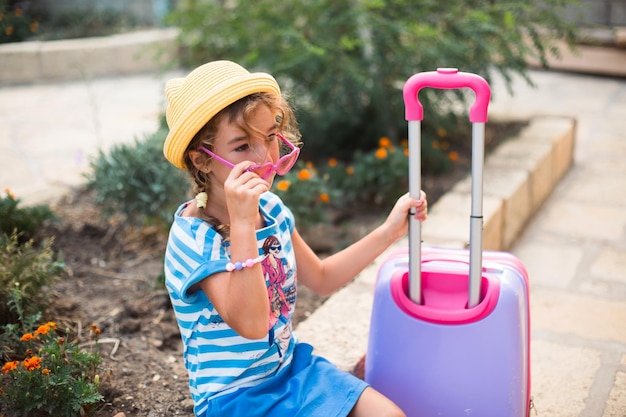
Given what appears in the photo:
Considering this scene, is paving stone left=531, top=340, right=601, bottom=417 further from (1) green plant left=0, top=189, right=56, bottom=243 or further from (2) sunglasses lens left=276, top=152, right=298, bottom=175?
(1) green plant left=0, top=189, right=56, bottom=243

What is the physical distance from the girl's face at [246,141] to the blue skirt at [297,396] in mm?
494

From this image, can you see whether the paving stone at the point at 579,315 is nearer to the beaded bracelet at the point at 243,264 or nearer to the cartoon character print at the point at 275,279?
the cartoon character print at the point at 275,279

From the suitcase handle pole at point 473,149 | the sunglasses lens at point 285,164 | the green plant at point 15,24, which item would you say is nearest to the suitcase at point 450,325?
the suitcase handle pole at point 473,149

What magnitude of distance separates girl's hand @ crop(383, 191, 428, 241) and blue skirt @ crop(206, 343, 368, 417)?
15.2 inches

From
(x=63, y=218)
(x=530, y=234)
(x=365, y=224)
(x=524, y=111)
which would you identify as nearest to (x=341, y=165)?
(x=365, y=224)

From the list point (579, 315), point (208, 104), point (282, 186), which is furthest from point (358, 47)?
point (208, 104)

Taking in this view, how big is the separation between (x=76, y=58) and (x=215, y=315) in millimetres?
5892

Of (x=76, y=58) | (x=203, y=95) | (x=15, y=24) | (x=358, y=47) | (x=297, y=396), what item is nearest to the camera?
(x=203, y=95)

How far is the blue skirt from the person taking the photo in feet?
5.73

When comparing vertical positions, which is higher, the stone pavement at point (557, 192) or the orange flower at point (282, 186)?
the orange flower at point (282, 186)

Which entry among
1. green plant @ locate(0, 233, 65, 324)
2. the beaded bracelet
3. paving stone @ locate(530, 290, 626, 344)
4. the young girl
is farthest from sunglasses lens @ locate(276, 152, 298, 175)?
paving stone @ locate(530, 290, 626, 344)

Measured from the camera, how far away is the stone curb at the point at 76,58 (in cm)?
692

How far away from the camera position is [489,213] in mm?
3164

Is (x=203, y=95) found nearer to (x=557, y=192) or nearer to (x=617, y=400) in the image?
(x=617, y=400)
